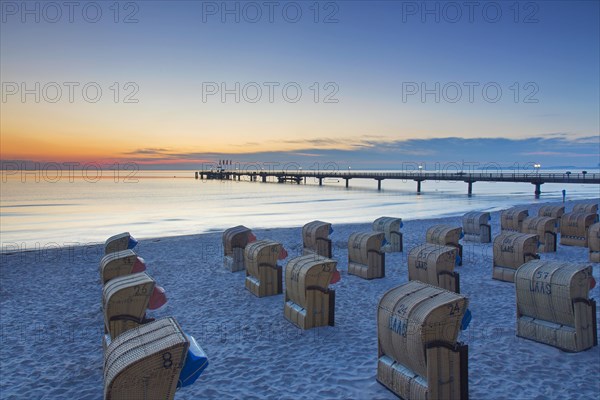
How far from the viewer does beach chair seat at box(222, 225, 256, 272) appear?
1636 cm

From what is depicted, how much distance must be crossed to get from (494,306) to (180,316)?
840 centimetres

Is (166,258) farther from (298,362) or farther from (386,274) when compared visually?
(298,362)

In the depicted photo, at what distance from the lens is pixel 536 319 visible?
902cm

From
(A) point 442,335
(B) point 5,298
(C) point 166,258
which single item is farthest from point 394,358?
(C) point 166,258

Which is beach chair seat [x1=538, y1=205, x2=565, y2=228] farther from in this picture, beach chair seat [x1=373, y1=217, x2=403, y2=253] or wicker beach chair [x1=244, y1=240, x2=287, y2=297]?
wicker beach chair [x1=244, y1=240, x2=287, y2=297]

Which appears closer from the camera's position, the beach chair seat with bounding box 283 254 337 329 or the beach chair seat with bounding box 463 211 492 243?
the beach chair seat with bounding box 283 254 337 329

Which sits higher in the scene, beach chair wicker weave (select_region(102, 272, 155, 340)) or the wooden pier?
the wooden pier

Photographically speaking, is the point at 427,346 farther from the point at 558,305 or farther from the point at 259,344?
the point at 259,344

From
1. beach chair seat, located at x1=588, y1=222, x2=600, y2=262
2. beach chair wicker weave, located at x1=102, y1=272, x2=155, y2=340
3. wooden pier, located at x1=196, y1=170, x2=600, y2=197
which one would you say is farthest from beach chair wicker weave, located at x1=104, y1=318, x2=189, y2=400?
wooden pier, located at x1=196, y1=170, x2=600, y2=197

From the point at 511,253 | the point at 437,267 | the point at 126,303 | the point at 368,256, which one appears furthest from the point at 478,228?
the point at 126,303

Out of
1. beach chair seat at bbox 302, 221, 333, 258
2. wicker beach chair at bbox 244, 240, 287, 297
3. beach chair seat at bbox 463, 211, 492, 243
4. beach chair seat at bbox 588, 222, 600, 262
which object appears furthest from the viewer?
beach chair seat at bbox 463, 211, 492, 243

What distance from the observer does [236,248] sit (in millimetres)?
16500

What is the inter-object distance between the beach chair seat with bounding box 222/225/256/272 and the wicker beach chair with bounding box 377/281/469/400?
10.0m

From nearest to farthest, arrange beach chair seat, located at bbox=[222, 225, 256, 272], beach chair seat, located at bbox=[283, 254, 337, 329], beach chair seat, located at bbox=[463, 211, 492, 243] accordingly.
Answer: beach chair seat, located at bbox=[283, 254, 337, 329], beach chair seat, located at bbox=[222, 225, 256, 272], beach chair seat, located at bbox=[463, 211, 492, 243]
